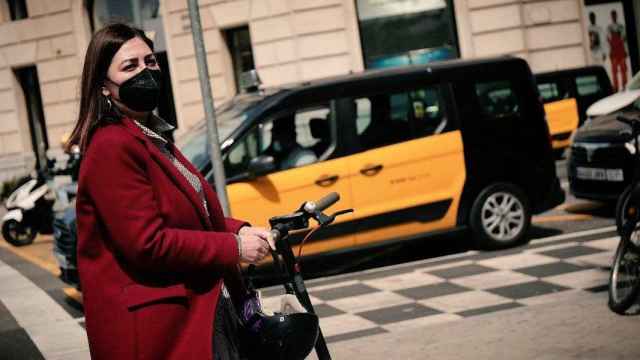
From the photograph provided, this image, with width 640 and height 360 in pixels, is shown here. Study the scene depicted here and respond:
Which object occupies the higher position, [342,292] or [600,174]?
[600,174]

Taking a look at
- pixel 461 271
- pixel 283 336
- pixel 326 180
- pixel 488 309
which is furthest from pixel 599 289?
pixel 283 336

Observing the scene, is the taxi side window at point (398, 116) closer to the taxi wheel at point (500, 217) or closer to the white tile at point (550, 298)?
the taxi wheel at point (500, 217)

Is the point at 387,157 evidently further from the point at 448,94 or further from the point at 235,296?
the point at 235,296

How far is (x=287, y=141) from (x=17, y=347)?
113 inches

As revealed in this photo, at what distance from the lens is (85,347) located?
647cm

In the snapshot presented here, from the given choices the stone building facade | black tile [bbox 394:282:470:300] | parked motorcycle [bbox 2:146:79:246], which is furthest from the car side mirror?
the stone building facade

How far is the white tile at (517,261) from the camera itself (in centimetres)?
780

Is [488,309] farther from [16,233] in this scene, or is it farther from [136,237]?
[16,233]

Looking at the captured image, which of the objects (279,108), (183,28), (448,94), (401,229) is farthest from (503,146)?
(183,28)

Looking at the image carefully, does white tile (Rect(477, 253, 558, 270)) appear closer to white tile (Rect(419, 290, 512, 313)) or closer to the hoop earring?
white tile (Rect(419, 290, 512, 313))

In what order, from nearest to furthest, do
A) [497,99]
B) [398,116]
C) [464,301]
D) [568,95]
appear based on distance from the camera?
[464,301]
[398,116]
[497,99]
[568,95]

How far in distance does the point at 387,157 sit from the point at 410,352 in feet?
10.8

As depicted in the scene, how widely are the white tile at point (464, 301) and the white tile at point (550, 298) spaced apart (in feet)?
0.48

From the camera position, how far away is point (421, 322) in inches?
248
